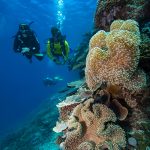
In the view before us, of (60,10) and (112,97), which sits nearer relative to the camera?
(112,97)

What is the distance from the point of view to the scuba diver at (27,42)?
8.60m

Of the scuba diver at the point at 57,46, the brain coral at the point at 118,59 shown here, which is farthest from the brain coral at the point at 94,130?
the scuba diver at the point at 57,46

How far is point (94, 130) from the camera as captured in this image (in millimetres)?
3109

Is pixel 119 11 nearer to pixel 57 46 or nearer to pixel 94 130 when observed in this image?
pixel 94 130

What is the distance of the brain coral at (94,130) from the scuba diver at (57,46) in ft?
17.2

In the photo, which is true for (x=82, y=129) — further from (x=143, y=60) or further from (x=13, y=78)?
(x=13, y=78)

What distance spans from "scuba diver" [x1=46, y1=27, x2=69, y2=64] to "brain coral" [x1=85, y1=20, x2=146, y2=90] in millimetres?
4946

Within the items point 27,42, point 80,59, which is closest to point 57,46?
point 80,59

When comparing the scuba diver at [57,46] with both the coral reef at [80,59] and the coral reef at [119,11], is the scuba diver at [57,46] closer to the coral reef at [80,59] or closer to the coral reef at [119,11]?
the coral reef at [80,59]

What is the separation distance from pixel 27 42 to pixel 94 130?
610cm

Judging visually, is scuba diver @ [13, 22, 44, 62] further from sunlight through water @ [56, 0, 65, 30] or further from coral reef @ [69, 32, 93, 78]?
sunlight through water @ [56, 0, 65, 30]

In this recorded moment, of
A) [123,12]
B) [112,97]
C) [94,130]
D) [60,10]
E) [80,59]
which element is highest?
[123,12]

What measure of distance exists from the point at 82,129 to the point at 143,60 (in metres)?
1.17

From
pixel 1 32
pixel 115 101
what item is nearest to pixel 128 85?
pixel 115 101
